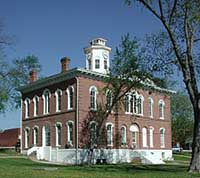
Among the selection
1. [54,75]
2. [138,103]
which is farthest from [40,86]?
[138,103]

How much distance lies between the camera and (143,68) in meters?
32.3

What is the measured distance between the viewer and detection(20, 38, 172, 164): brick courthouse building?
40062 mm

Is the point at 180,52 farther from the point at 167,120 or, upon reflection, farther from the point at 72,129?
the point at 167,120

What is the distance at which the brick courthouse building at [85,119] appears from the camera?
40.1 metres

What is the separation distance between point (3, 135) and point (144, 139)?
29.6 m

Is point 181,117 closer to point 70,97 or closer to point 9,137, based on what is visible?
point 9,137

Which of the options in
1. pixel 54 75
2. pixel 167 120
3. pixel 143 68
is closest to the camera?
pixel 143 68

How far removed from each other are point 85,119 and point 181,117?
39168 millimetres

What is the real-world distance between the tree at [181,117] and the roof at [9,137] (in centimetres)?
2820

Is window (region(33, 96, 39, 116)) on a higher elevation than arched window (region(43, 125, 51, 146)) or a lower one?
higher

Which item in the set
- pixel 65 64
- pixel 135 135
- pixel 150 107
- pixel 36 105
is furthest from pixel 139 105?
pixel 36 105

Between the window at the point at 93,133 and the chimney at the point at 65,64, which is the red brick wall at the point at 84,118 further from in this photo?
the chimney at the point at 65,64

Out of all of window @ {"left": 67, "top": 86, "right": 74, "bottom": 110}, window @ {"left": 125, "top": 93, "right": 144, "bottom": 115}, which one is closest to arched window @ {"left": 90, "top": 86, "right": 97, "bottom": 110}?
window @ {"left": 67, "top": 86, "right": 74, "bottom": 110}

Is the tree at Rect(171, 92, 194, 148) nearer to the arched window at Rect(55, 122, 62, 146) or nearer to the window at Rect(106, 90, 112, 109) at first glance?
the window at Rect(106, 90, 112, 109)
